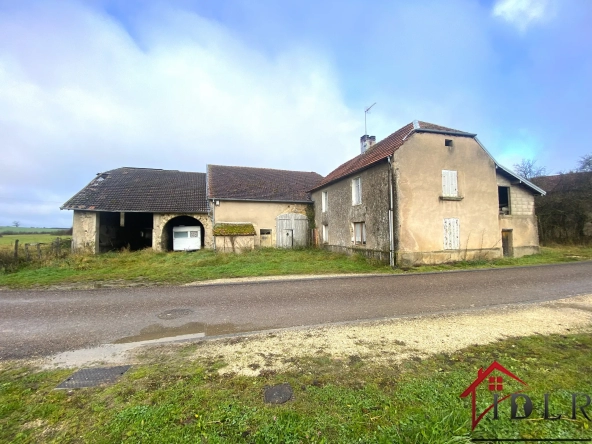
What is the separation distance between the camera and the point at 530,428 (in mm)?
2234

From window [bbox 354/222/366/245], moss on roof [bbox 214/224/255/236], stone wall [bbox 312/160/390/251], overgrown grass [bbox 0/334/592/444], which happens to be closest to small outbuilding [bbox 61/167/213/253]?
moss on roof [bbox 214/224/255/236]

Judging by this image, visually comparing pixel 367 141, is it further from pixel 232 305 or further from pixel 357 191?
pixel 232 305

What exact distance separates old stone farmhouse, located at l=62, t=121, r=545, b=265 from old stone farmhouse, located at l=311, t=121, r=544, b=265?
0.05 m

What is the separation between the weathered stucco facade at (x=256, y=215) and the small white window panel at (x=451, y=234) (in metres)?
10.6

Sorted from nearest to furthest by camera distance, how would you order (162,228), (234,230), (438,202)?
(438,202), (234,230), (162,228)

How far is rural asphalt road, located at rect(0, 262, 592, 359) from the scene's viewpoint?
4.80 m

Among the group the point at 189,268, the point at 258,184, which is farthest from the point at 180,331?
the point at 258,184

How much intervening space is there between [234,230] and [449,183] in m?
12.3

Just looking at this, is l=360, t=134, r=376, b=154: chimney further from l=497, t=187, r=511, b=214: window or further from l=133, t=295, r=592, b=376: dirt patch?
l=133, t=295, r=592, b=376: dirt patch

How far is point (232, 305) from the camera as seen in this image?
640 cm

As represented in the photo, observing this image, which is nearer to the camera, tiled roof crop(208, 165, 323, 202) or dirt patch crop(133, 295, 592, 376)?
dirt patch crop(133, 295, 592, 376)

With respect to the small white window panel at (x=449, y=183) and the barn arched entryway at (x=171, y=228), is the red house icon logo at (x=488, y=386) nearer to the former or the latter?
the small white window panel at (x=449, y=183)

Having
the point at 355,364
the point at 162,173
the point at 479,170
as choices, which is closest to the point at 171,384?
the point at 355,364

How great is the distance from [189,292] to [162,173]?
64.8 feet
